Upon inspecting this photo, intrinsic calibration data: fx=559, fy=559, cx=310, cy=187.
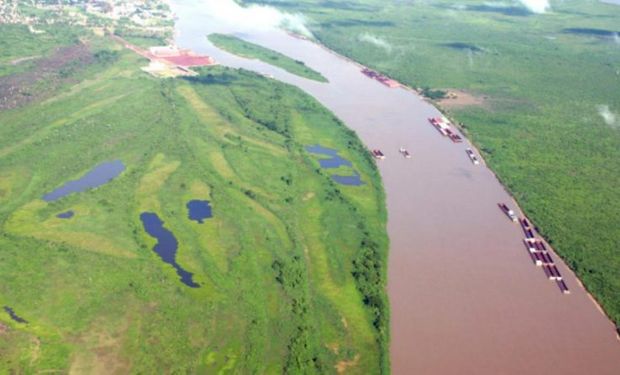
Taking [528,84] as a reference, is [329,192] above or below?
below

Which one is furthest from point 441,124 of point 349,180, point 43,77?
point 43,77

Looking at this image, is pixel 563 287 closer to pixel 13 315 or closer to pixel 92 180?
pixel 13 315

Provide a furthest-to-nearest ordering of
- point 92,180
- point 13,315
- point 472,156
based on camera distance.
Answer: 1. point 472,156
2. point 92,180
3. point 13,315

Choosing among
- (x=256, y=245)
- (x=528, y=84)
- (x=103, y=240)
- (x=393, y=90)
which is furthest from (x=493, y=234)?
(x=528, y=84)

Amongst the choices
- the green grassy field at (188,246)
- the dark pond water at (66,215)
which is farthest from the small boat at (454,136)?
the dark pond water at (66,215)

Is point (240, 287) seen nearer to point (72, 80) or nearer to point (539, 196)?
point (539, 196)

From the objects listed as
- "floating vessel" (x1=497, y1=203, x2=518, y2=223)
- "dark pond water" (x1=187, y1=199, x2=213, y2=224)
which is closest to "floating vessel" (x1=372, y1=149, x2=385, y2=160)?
"floating vessel" (x1=497, y1=203, x2=518, y2=223)

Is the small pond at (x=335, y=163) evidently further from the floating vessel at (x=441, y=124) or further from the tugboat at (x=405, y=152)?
the floating vessel at (x=441, y=124)
